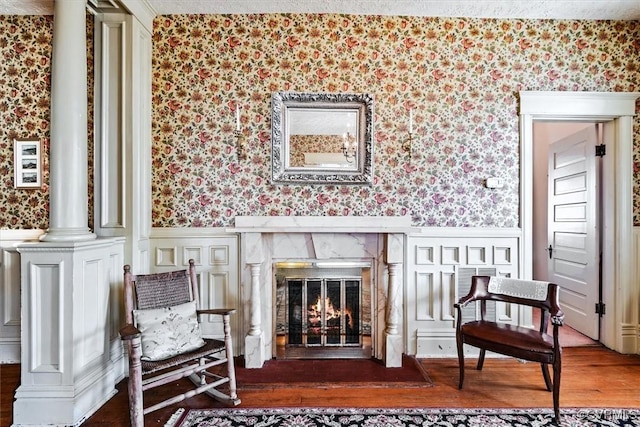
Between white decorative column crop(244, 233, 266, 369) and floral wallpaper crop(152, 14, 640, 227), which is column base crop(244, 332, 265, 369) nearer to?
white decorative column crop(244, 233, 266, 369)

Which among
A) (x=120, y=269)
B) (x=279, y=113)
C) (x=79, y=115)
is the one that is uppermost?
(x=279, y=113)

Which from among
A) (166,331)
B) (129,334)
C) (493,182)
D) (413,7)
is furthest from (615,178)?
(129,334)

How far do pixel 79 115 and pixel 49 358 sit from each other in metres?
1.59

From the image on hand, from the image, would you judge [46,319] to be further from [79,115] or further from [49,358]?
[79,115]

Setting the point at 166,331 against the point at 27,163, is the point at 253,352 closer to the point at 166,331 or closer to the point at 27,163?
the point at 166,331

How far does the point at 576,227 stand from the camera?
3535 millimetres

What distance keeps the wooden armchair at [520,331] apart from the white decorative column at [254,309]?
1.59 meters

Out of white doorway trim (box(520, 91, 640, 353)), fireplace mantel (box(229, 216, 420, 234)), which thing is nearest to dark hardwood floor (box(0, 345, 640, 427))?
white doorway trim (box(520, 91, 640, 353))

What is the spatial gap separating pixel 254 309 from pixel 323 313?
62 centimetres

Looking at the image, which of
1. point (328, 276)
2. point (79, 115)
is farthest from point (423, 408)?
→ point (79, 115)

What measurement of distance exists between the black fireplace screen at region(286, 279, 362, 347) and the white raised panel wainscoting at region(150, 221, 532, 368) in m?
0.17

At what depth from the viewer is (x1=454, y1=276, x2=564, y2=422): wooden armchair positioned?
2090mm

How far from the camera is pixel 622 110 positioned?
3039 millimetres

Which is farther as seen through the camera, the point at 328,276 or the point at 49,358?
the point at 328,276
